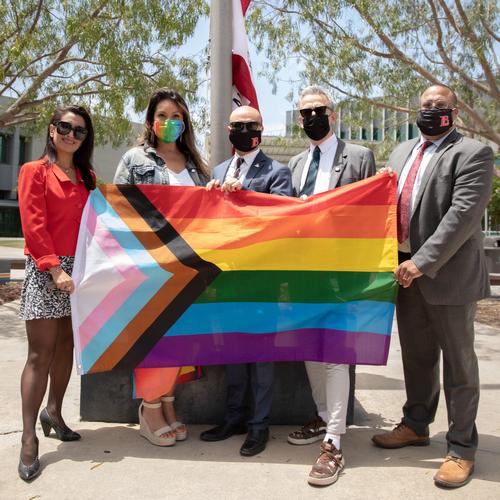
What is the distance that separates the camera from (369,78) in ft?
37.8

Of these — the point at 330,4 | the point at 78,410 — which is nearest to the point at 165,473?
the point at 78,410

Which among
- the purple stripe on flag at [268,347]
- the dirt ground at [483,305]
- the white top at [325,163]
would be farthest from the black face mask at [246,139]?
the dirt ground at [483,305]

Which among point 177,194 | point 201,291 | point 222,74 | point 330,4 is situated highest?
point 330,4

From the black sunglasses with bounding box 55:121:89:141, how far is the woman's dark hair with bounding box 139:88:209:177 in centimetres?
49

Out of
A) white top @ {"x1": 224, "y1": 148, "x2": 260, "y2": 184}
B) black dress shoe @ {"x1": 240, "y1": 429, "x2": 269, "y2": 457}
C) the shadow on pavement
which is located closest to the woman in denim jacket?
the shadow on pavement

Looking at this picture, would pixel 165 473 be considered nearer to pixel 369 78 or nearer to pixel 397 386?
pixel 397 386

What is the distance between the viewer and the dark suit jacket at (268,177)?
12.1 ft

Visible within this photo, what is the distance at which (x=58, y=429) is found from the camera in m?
3.64

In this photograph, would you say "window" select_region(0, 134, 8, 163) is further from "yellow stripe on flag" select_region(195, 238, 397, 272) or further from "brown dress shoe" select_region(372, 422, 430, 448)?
"brown dress shoe" select_region(372, 422, 430, 448)

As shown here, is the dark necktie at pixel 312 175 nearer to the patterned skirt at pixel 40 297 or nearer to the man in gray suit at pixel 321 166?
the man in gray suit at pixel 321 166

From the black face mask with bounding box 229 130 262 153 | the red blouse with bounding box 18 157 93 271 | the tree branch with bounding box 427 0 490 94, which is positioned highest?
the tree branch with bounding box 427 0 490 94

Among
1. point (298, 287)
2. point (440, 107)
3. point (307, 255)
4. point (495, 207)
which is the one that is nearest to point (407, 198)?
point (440, 107)

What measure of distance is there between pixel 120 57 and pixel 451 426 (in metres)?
8.55

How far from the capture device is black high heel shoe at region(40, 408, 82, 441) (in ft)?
11.9
